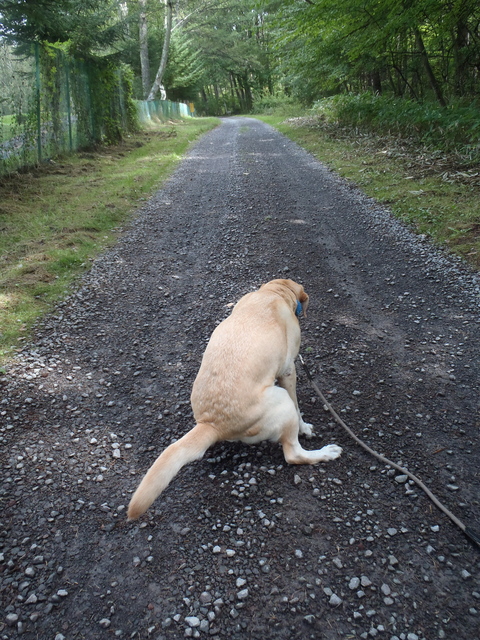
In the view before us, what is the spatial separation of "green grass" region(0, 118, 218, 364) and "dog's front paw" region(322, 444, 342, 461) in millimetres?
3426

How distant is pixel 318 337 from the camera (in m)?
4.75

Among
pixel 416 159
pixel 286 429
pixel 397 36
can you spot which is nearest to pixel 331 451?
pixel 286 429

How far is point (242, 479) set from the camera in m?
3.04

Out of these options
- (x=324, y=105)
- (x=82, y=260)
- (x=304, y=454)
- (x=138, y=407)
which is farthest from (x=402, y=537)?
(x=324, y=105)

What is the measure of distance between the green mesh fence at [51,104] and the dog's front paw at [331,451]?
434 inches

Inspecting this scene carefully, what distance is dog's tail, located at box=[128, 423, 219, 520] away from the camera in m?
2.25

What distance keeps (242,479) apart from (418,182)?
9.11 meters

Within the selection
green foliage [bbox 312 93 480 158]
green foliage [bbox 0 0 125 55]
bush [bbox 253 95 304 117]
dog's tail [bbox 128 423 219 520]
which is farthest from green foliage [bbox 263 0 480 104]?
bush [bbox 253 95 304 117]

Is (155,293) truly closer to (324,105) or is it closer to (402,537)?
(402,537)

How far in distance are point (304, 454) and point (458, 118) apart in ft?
38.1

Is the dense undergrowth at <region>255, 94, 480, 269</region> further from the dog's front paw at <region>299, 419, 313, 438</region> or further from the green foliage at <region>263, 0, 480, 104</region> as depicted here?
the dog's front paw at <region>299, 419, 313, 438</region>

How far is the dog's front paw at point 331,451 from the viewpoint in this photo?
10.4ft

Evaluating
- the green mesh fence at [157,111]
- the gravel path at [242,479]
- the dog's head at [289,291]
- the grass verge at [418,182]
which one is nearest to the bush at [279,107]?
the green mesh fence at [157,111]

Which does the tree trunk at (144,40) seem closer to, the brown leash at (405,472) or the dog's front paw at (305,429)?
the brown leash at (405,472)
